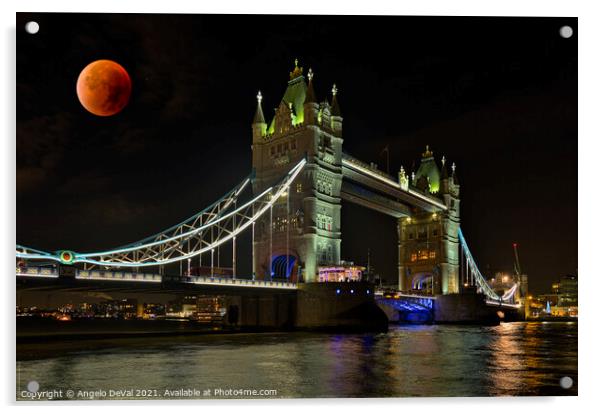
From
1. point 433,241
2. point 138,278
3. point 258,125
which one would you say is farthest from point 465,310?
point 138,278

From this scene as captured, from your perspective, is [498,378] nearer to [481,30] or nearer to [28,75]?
[481,30]

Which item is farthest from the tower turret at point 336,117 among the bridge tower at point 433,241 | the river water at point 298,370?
the bridge tower at point 433,241

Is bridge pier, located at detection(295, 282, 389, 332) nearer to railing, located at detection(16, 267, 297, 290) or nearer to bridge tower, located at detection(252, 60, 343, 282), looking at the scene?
railing, located at detection(16, 267, 297, 290)

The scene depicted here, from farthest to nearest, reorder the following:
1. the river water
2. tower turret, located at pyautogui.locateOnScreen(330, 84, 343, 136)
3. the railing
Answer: tower turret, located at pyautogui.locateOnScreen(330, 84, 343, 136) → the railing → the river water

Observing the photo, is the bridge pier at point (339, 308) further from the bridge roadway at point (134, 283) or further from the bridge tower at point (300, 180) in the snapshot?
the bridge tower at point (300, 180)

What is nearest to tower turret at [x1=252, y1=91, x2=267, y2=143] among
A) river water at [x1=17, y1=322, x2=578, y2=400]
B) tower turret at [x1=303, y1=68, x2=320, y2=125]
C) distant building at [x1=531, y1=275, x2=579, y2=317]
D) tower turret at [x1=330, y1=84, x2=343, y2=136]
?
tower turret at [x1=303, y1=68, x2=320, y2=125]

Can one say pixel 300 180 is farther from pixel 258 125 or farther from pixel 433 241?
pixel 433 241
